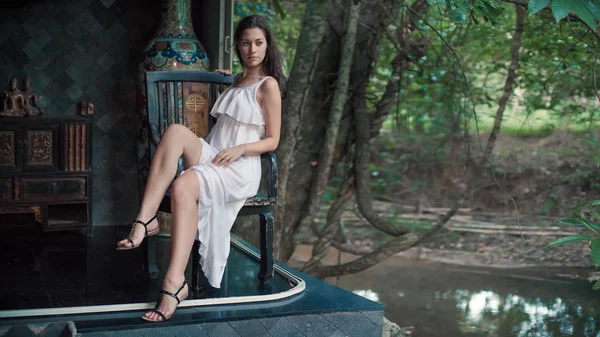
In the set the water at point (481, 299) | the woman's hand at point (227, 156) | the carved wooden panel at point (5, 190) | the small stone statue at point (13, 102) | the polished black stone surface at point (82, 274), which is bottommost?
the water at point (481, 299)

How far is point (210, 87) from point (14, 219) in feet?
5.80

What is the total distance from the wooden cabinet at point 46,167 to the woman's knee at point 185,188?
1660 mm

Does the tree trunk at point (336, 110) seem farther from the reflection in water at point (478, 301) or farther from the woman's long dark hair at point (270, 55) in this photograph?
the woman's long dark hair at point (270, 55)

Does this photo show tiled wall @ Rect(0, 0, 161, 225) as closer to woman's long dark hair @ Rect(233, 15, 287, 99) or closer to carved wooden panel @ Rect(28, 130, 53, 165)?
carved wooden panel @ Rect(28, 130, 53, 165)

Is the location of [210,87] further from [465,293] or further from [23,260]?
[465,293]

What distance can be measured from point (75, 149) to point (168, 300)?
6.35 feet

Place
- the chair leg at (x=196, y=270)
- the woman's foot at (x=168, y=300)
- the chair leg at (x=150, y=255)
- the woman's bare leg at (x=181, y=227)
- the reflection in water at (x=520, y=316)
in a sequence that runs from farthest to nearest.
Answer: the reflection in water at (x=520, y=316) → the chair leg at (x=150, y=255) → the chair leg at (x=196, y=270) → the woman's bare leg at (x=181, y=227) → the woman's foot at (x=168, y=300)

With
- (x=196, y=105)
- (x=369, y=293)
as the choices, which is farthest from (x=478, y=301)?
(x=196, y=105)

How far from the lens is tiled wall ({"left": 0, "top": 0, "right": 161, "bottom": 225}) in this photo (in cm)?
467

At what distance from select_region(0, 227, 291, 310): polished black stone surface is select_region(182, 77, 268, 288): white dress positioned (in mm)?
179

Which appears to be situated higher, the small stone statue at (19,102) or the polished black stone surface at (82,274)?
the small stone statue at (19,102)

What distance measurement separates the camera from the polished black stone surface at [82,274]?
308cm

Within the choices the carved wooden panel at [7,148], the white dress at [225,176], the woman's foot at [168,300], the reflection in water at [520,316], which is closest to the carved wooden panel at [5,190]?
the carved wooden panel at [7,148]

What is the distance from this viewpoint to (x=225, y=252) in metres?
3.18
